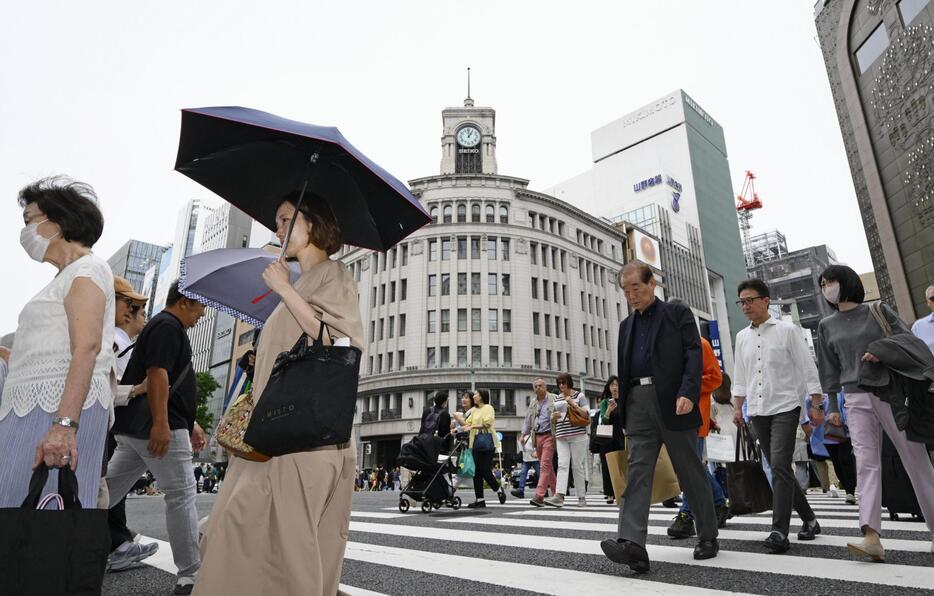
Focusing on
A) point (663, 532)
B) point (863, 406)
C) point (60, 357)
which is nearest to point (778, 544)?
point (863, 406)

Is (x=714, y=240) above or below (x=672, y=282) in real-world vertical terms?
above

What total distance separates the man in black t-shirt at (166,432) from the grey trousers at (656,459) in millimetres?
2752

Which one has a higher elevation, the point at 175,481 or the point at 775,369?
the point at 775,369

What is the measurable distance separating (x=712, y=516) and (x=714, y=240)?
270 ft

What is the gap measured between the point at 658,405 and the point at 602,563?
3.68ft

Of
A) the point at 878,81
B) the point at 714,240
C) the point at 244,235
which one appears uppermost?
the point at 244,235

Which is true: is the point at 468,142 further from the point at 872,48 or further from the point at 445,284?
the point at 872,48

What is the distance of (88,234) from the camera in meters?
2.58

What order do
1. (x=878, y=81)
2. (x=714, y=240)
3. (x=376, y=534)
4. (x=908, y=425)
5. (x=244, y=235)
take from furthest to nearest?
1. (x=244, y=235)
2. (x=714, y=240)
3. (x=878, y=81)
4. (x=376, y=534)
5. (x=908, y=425)

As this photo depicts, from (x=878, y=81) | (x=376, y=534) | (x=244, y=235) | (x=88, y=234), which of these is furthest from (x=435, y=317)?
(x=244, y=235)

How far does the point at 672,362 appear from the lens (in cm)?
380

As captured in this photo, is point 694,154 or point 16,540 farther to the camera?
point 694,154

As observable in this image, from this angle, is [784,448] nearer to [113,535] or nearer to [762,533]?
[762,533]

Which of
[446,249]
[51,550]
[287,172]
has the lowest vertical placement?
[51,550]
